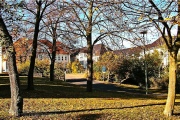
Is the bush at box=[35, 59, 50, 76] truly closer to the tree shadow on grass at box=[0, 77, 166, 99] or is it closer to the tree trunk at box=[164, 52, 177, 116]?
the tree shadow on grass at box=[0, 77, 166, 99]

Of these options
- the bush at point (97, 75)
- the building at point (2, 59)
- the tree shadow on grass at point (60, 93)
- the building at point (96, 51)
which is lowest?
the tree shadow on grass at point (60, 93)

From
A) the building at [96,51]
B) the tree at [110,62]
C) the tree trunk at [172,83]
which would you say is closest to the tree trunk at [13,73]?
the tree trunk at [172,83]

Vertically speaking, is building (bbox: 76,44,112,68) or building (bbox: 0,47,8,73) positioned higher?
building (bbox: 76,44,112,68)

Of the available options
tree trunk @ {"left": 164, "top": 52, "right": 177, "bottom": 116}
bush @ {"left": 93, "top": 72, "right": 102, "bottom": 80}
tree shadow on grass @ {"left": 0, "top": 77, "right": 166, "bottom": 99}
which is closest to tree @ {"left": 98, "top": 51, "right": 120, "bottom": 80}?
bush @ {"left": 93, "top": 72, "right": 102, "bottom": 80}

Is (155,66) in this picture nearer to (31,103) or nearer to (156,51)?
(156,51)

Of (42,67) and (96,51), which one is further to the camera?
(42,67)

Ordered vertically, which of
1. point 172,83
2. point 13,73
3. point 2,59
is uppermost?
point 2,59

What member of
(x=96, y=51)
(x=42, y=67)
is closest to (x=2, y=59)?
(x=96, y=51)

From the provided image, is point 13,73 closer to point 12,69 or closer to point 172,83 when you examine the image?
point 12,69

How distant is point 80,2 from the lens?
20625mm

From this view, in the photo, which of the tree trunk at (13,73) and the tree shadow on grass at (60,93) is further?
the tree shadow on grass at (60,93)

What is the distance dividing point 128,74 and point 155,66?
14.0ft

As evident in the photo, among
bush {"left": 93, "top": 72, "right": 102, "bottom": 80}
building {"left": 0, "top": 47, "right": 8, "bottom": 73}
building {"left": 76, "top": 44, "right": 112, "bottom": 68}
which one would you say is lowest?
bush {"left": 93, "top": 72, "right": 102, "bottom": 80}

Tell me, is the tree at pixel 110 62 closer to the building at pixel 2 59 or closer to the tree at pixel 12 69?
the building at pixel 2 59
